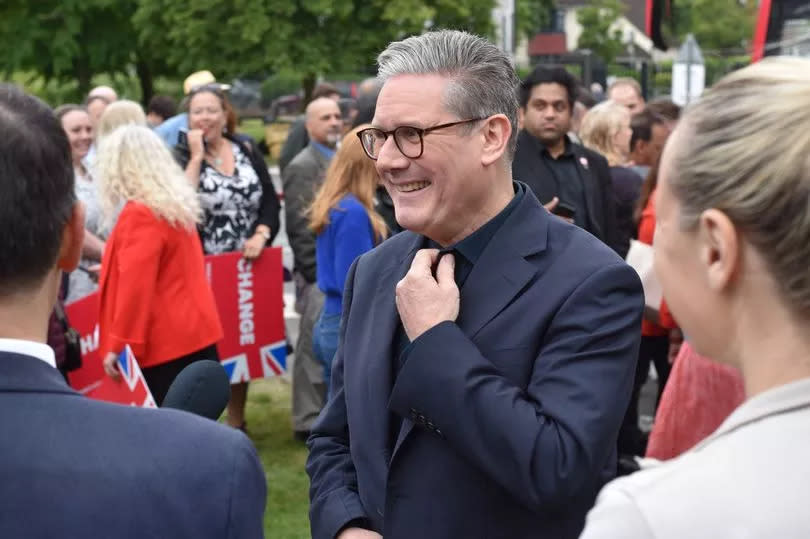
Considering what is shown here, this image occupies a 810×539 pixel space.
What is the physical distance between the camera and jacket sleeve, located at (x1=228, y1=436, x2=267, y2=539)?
1723 mm

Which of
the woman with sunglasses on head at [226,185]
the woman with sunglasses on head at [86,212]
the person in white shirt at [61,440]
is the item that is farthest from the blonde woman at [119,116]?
the person in white shirt at [61,440]

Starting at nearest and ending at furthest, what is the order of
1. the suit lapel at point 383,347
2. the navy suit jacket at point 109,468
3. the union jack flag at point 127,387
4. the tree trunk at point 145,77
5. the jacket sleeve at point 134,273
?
1. the navy suit jacket at point 109,468
2. the suit lapel at point 383,347
3. the union jack flag at point 127,387
4. the jacket sleeve at point 134,273
5. the tree trunk at point 145,77

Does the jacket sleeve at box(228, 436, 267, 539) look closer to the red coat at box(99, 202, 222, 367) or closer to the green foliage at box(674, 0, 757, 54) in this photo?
the red coat at box(99, 202, 222, 367)

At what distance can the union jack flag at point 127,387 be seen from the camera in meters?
4.71

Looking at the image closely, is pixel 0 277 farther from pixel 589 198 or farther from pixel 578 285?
pixel 589 198

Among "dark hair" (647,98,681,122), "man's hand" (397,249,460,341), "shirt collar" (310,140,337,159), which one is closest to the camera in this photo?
"man's hand" (397,249,460,341)

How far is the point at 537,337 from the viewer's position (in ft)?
8.32

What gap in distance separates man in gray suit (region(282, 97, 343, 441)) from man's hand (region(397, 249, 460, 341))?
4.77 metres

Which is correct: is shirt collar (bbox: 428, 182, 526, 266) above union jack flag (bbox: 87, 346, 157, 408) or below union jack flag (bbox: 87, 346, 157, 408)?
above

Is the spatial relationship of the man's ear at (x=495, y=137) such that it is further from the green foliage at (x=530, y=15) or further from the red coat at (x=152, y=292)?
the green foliage at (x=530, y=15)

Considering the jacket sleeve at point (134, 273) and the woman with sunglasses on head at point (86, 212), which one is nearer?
the jacket sleeve at point (134, 273)

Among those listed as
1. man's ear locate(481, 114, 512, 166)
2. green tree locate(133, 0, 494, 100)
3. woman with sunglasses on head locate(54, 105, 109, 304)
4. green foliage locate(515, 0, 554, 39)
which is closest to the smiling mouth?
man's ear locate(481, 114, 512, 166)

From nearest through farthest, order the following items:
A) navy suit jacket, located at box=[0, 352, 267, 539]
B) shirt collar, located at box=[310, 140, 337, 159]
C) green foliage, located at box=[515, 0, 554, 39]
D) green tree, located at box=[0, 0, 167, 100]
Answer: navy suit jacket, located at box=[0, 352, 267, 539] < shirt collar, located at box=[310, 140, 337, 159] < green tree, located at box=[0, 0, 167, 100] < green foliage, located at box=[515, 0, 554, 39]

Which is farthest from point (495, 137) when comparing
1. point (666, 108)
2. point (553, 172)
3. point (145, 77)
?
point (145, 77)
